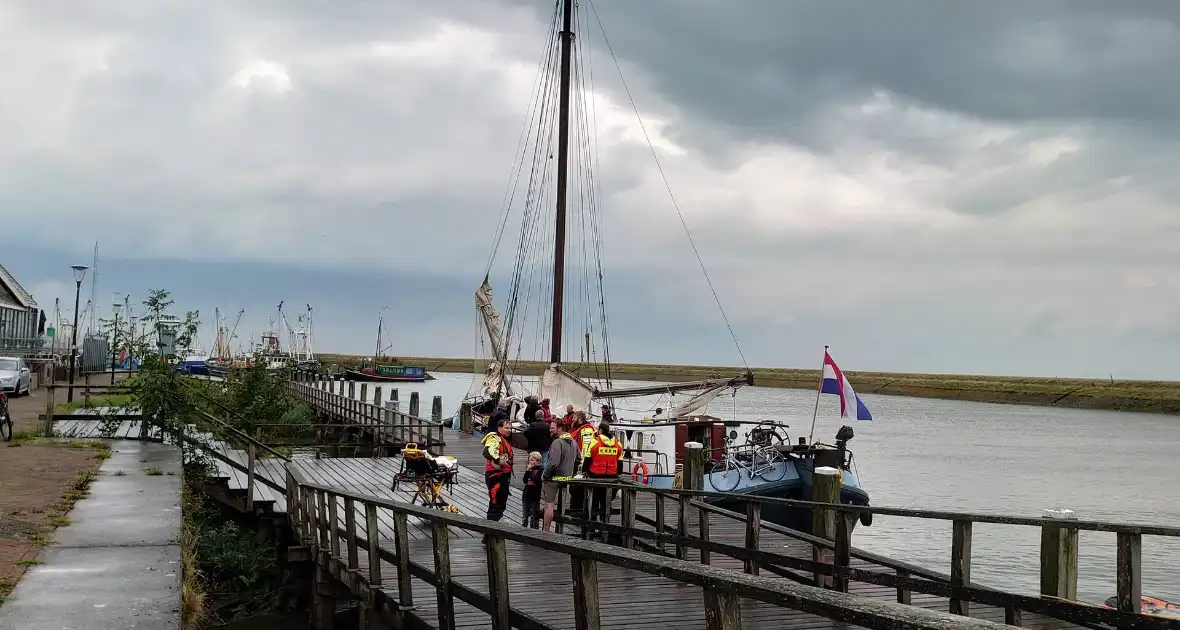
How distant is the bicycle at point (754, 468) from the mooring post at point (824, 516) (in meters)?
8.55

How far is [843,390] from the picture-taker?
744 inches

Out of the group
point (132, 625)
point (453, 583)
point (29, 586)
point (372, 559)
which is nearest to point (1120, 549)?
point (453, 583)

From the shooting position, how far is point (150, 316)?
19844mm

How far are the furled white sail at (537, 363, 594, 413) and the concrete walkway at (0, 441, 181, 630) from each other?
16997mm

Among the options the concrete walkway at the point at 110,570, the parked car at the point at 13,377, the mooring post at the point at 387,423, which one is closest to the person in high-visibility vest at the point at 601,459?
the concrete walkway at the point at 110,570

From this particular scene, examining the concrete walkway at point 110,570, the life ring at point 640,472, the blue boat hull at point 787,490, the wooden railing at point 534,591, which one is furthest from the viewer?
the life ring at point 640,472

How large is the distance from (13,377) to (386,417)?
43.6 ft

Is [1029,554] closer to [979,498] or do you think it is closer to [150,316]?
[979,498]

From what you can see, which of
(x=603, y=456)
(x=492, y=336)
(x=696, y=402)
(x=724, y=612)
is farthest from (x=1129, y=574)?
(x=492, y=336)

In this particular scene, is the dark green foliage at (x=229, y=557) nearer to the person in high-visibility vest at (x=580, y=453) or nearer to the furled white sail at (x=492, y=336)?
the person in high-visibility vest at (x=580, y=453)

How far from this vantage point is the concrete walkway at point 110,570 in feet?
25.2

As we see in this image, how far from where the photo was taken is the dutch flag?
18469 mm

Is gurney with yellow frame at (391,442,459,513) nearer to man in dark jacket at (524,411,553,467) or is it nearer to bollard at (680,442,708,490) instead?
man in dark jacket at (524,411,553,467)

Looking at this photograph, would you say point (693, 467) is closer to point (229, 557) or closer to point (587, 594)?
point (229, 557)
